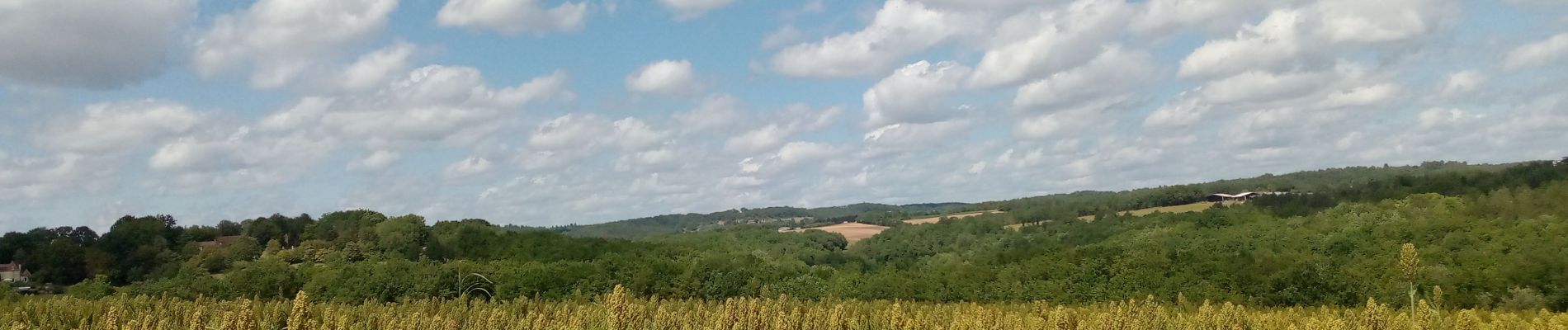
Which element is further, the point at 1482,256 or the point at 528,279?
the point at 528,279

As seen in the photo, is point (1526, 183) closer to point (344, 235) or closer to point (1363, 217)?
point (1363, 217)

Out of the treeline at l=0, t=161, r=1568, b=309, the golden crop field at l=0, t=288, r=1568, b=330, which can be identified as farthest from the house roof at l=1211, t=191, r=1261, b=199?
the golden crop field at l=0, t=288, r=1568, b=330

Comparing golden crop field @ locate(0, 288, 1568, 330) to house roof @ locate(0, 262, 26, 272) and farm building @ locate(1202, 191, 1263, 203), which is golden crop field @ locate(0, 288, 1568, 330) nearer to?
house roof @ locate(0, 262, 26, 272)

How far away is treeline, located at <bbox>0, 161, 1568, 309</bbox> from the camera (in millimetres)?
69188

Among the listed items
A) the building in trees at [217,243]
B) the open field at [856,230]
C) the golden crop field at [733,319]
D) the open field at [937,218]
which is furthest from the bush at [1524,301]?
the building in trees at [217,243]

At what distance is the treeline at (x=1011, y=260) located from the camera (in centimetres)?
6919

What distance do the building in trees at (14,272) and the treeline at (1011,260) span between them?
50.7 inches

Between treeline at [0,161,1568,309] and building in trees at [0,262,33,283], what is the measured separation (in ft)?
4.23

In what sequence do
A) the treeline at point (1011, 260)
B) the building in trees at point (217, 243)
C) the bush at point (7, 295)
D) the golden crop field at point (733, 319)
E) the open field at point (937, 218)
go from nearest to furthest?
the golden crop field at point (733, 319) < the bush at point (7, 295) < the treeline at point (1011, 260) < the building in trees at point (217, 243) < the open field at point (937, 218)

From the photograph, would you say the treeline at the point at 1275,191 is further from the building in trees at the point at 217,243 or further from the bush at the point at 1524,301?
the building in trees at the point at 217,243

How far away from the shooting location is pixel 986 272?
8600 centimetres

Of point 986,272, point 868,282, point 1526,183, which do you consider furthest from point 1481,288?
point 1526,183

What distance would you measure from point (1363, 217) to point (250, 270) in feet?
349

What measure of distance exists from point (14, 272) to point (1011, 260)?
3470 inches
